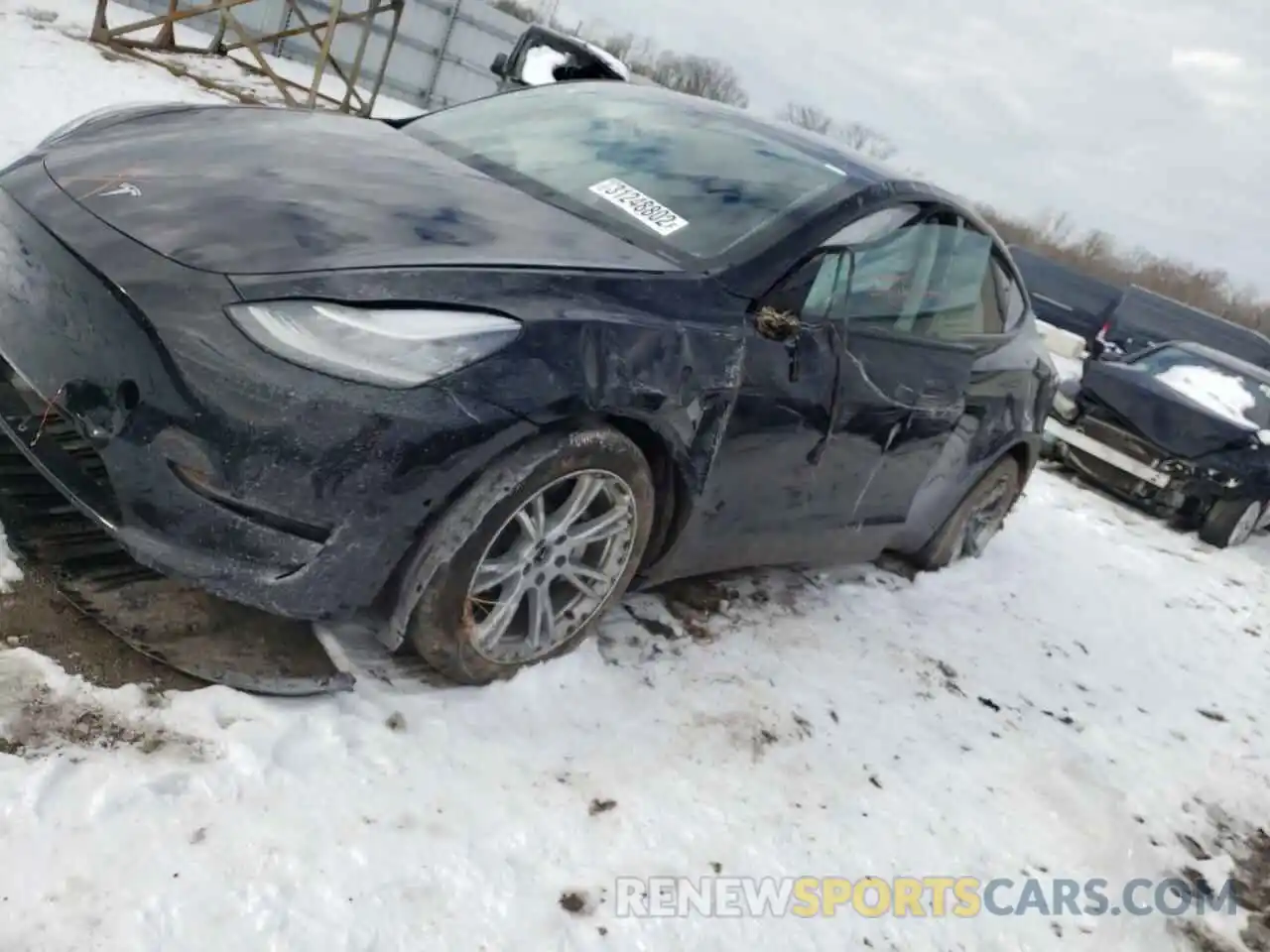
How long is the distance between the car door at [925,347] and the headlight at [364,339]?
1382 mm

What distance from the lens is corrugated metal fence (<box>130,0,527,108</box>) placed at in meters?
17.2

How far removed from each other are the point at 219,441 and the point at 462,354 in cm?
54

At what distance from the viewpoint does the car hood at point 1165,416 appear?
7.63 meters

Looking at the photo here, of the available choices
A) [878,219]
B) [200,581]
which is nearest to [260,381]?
[200,581]

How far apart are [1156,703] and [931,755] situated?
1624 mm

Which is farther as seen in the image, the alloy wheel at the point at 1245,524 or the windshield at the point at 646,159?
the alloy wheel at the point at 1245,524

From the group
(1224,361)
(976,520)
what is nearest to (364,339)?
(976,520)

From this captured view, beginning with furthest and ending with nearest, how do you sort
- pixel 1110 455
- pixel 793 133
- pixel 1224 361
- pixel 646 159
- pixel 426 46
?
pixel 426 46 < pixel 1224 361 < pixel 1110 455 < pixel 793 133 < pixel 646 159

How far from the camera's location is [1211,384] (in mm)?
8445

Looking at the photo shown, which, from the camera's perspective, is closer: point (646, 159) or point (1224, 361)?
point (646, 159)

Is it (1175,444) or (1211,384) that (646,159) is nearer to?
(1175,444)

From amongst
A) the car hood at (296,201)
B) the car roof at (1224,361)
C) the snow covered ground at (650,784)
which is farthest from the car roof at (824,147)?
the car roof at (1224,361)

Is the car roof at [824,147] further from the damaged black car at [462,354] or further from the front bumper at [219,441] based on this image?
the front bumper at [219,441]

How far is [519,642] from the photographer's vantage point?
2.76 m
